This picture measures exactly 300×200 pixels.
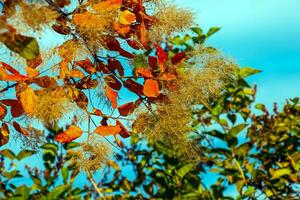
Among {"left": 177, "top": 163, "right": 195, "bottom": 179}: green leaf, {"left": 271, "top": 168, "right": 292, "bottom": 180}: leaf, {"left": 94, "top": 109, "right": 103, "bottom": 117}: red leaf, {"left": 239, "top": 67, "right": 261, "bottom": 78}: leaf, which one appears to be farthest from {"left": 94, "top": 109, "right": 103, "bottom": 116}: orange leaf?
{"left": 239, "top": 67, "right": 261, "bottom": 78}: leaf

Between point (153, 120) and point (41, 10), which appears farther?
point (153, 120)

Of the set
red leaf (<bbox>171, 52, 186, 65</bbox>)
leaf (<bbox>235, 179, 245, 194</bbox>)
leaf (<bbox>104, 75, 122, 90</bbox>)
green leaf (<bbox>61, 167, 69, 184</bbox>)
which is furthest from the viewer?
leaf (<bbox>235, 179, 245, 194</bbox>)

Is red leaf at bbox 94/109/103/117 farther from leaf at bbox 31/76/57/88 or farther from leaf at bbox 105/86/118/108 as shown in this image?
leaf at bbox 31/76/57/88

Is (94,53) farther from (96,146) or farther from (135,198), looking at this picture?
(135,198)

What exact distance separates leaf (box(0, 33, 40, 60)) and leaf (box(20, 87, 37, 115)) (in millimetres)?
515

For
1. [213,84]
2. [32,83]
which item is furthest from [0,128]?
[213,84]

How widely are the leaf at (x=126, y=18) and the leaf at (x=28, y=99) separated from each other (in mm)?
406

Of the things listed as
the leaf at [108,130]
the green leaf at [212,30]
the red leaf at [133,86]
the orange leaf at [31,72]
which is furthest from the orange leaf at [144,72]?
the green leaf at [212,30]

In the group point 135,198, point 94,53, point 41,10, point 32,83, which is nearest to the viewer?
point 41,10

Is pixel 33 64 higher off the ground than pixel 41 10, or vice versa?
pixel 33 64

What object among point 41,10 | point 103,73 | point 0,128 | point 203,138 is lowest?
point 41,10

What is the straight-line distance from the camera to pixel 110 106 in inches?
92.3

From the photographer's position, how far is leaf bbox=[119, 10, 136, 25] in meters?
2.15

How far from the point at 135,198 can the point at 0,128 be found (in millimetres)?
1624
